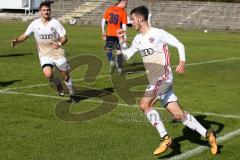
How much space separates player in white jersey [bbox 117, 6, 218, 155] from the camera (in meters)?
8.16

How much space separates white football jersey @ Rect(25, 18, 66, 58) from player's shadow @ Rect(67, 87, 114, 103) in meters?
1.28

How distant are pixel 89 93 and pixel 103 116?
9.83 feet

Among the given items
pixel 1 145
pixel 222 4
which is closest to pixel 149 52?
pixel 1 145

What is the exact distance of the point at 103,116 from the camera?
1109 centimetres

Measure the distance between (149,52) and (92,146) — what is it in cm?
179

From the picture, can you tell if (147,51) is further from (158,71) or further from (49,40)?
(49,40)

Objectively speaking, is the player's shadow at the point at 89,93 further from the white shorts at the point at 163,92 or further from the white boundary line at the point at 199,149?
the white shorts at the point at 163,92

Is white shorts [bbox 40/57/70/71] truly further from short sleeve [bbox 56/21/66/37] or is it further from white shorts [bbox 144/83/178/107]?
white shorts [bbox 144/83/178/107]

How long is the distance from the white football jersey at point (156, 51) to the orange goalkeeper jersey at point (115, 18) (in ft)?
33.2

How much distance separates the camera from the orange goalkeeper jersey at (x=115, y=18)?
18.5 m

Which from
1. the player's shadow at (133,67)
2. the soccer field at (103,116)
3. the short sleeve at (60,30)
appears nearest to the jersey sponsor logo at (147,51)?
the soccer field at (103,116)

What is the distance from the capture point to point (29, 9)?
209 feet

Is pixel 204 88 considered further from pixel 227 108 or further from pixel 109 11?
pixel 109 11

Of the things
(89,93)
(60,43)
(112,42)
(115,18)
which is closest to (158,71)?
(60,43)
